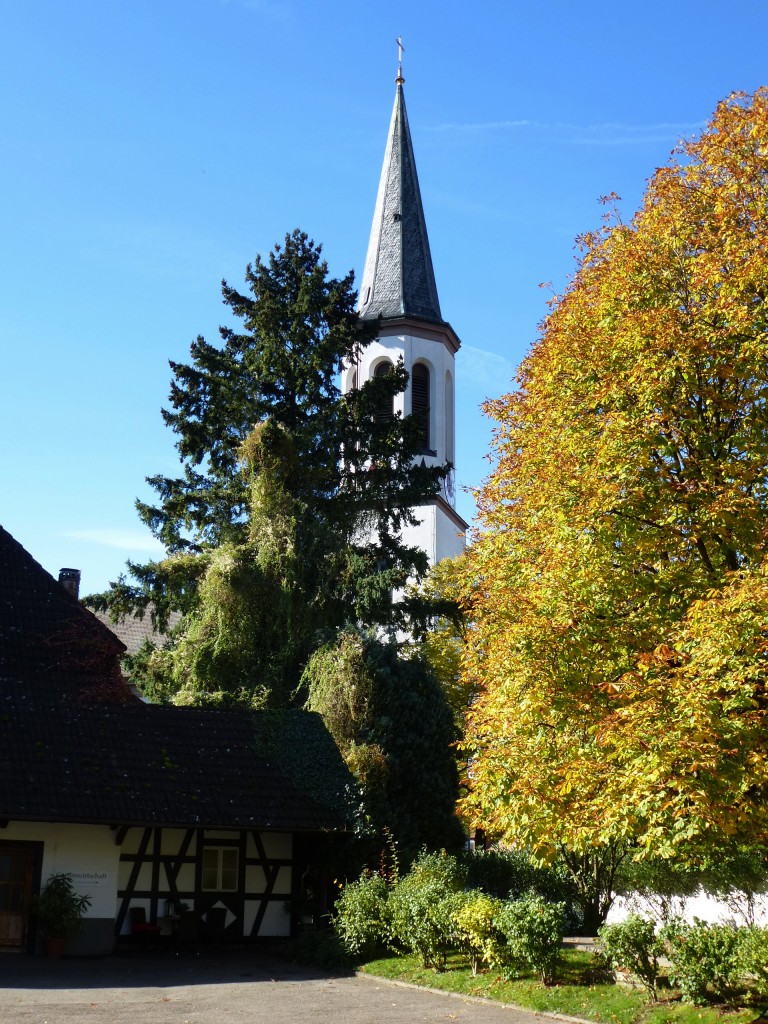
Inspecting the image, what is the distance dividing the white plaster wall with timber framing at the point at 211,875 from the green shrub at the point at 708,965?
9.46 m

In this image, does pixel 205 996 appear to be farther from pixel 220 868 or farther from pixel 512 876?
pixel 512 876

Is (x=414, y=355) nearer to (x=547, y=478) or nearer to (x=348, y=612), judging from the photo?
(x=348, y=612)

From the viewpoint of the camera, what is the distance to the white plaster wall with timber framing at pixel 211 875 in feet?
63.5

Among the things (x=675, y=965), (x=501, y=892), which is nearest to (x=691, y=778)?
(x=675, y=965)

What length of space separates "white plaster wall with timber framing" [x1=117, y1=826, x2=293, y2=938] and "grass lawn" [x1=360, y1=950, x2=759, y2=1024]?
371 centimetres

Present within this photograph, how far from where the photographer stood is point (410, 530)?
136 feet

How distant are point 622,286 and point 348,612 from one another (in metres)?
14.5

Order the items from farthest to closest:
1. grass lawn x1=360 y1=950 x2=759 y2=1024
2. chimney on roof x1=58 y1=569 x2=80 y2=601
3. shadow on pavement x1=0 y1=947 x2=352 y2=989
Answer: chimney on roof x1=58 y1=569 x2=80 y2=601
shadow on pavement x1=0 y1=947 x2=352 y2=989
grass lawn x1=360 y1=950 x2=759 y2=1024

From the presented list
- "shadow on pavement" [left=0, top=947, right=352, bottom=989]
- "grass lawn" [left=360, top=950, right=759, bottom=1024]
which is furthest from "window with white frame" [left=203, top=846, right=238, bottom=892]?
"grass lawn" [left=360, top=950, right=759, bottom=1024]

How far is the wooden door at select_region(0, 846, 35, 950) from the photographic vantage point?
18.0 m

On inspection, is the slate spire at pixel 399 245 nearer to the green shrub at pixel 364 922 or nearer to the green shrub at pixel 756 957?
the green shrub at pixel 364 922

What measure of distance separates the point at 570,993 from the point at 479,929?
74.2 inches

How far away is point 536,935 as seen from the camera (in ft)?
47.9

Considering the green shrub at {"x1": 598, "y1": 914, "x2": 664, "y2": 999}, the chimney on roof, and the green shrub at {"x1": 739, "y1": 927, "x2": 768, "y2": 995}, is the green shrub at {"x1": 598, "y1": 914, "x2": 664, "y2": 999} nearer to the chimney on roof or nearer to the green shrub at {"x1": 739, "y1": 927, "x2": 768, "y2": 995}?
the green shrub at {"x1": 739, "y1": 927, "x2": 768, "y2": 995}
